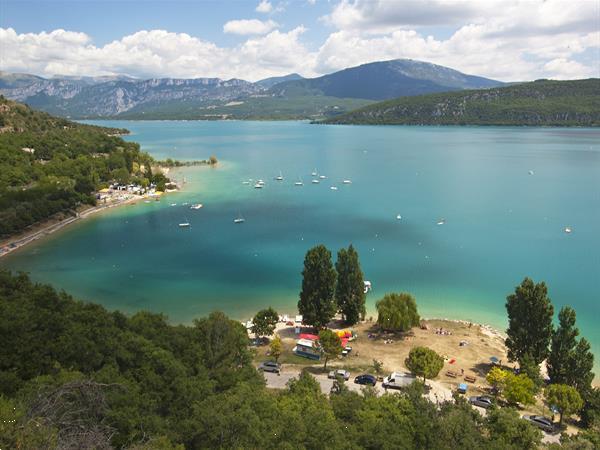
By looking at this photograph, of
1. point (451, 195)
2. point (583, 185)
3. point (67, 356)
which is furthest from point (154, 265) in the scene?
point (583, 185)

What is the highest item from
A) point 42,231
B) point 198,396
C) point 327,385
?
point 198,396

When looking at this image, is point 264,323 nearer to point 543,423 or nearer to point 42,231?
Answer: point 543,423

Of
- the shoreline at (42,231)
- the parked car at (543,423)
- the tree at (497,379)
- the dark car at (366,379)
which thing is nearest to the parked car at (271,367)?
the dark car at (366,379)

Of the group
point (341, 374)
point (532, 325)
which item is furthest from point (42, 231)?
point (532, 325)

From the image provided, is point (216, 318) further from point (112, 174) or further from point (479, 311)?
point (112, 174)

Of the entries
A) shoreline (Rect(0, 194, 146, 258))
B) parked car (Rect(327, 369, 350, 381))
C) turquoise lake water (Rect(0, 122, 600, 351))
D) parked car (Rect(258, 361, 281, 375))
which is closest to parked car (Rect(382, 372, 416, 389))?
parked car (Rect(327, 369, 350, 381))
